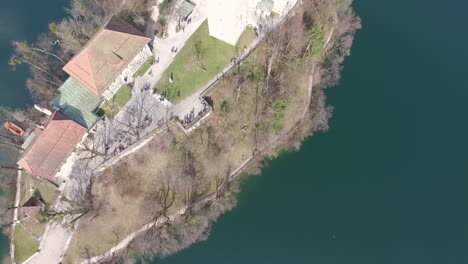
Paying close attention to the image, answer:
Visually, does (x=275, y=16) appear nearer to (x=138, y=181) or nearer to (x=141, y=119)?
(x=141, y=119)

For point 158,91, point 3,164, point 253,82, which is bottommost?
point 3,164

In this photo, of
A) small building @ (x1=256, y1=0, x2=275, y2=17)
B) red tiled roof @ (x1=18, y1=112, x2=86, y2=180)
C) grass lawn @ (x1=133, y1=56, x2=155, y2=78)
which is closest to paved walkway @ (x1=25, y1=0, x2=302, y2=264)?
grass lawn @ (x1=133, y1=56, x2=155, y2=78)

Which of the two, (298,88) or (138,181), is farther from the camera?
(298,88)

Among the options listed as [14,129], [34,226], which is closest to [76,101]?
[14,129]

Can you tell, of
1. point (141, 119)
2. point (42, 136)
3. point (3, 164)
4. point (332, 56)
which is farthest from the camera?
point (332, 56)

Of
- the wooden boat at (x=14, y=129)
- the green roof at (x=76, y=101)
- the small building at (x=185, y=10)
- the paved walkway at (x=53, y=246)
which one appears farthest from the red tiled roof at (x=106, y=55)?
the paved walkway at (x=53, y=246)

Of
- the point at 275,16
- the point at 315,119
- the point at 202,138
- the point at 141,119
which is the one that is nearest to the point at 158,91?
the point at 141,119

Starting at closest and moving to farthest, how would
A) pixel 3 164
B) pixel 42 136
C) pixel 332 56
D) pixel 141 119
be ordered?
pixel 42 136 → pixel 141 119 → pixel 3 164 → pixel 332 56

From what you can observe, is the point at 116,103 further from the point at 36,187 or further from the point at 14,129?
the point at 36,187
